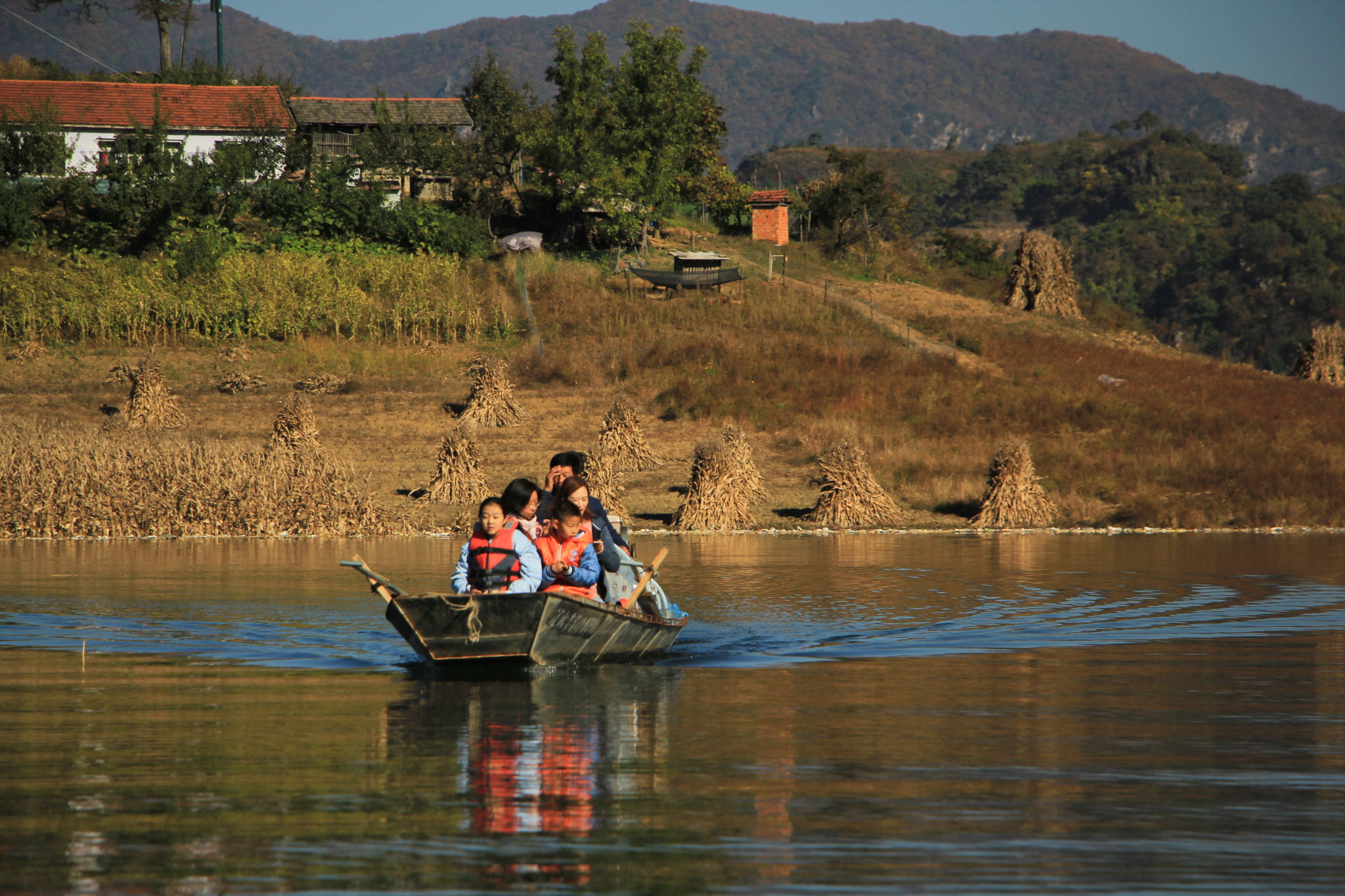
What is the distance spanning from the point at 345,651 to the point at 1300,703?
8.64 m

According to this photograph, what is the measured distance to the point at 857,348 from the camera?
4284cm

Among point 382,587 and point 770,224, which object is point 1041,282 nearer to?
point 770,224

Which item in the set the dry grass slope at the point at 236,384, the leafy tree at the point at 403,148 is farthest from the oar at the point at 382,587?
the leafy tree at the point at 403,148

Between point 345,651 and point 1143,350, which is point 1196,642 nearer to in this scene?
point 345,651

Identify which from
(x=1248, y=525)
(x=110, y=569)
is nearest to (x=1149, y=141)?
(x=1248, y=525)

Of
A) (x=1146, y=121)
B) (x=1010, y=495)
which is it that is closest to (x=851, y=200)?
(x=1010, y=495)

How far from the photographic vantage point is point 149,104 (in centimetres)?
6091

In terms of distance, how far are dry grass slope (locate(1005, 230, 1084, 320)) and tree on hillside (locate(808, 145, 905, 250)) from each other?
10.3m

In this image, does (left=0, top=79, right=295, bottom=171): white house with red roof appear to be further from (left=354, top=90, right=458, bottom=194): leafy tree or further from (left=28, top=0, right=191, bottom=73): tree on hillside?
(left=28, top=0, right=191, bottom=73): tree on hillside

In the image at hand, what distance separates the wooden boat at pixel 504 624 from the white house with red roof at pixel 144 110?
48423mm

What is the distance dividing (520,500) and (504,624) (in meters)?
1.07

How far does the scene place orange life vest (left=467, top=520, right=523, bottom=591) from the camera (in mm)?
12211

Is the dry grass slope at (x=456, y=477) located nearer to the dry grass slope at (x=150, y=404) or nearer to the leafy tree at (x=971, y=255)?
the dry grass slope at (x=150, y=404)

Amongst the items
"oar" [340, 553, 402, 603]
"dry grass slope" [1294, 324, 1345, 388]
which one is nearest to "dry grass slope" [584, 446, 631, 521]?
"oar" [340, 553, 402, 603]
